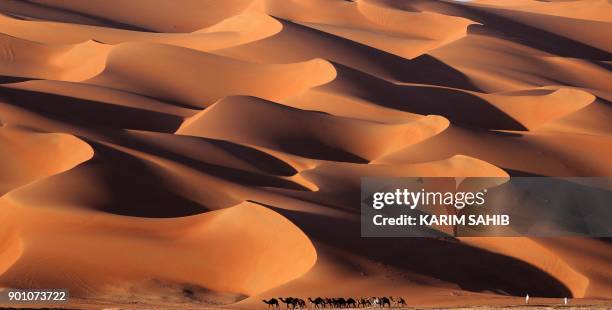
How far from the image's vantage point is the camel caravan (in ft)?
96.5

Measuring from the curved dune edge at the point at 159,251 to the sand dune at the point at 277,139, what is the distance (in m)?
0.07

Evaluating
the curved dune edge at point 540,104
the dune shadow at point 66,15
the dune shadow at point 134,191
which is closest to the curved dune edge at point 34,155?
the dune shadow at point 134,191

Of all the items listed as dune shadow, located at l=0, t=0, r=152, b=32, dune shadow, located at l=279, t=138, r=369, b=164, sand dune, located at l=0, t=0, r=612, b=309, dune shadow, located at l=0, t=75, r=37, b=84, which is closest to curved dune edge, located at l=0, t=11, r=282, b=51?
sand dune, located at l=0, t=0, r=612, b=309

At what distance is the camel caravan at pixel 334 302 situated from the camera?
29406 mm

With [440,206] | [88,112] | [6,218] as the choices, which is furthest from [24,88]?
[440,206]

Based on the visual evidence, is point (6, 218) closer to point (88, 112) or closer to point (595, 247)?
point (88, 112)

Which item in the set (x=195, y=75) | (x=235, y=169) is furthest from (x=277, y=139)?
(x=195, y=75)

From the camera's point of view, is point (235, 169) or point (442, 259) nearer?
point (442, 259)

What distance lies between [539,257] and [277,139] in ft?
45.4

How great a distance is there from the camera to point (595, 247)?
38406mm

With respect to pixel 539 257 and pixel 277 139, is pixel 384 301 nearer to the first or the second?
pixel 539 257

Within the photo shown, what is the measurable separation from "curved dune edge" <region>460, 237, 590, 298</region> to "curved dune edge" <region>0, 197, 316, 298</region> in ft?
19.9

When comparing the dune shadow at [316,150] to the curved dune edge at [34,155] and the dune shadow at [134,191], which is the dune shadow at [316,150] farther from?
the curved dune edge at [34,155]

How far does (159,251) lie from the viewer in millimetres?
35094
